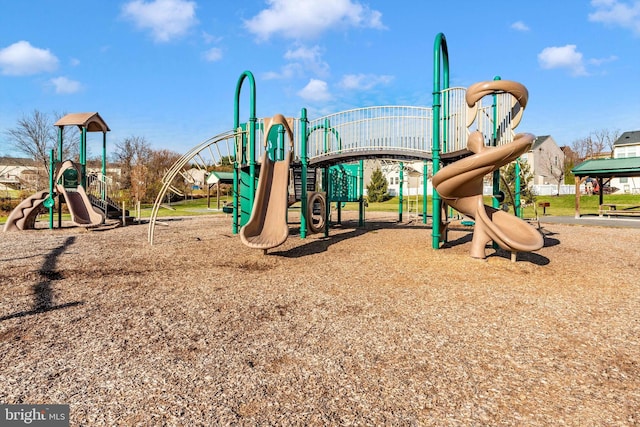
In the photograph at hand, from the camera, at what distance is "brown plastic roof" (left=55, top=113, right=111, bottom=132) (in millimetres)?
16000

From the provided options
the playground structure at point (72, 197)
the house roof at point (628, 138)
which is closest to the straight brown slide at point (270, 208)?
the playground structure at point (72, 197)

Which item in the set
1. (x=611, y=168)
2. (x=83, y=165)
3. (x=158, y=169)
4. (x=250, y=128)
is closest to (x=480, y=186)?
(x=250, y=128)

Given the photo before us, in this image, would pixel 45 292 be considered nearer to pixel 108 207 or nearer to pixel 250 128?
pixel 250 128

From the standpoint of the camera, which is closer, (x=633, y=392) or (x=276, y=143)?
(x=633, y=392)

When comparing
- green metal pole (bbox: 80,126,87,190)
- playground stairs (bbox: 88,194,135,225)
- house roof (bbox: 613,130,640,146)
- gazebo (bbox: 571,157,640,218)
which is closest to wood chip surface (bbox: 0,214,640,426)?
playground stairs (bbox: 88,194,135,225)

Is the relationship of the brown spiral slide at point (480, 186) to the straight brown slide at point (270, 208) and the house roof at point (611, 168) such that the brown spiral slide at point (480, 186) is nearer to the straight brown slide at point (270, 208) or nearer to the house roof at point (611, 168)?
the straight brown slide at point (270, 208)

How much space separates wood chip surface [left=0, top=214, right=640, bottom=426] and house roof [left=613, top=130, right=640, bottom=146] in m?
61.8

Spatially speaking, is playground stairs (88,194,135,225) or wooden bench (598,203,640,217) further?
wooden bench (598,203,640,217)

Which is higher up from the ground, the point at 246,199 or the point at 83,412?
the point at 246,199

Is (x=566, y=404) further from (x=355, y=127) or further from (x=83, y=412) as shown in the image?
(x=355, y=127)

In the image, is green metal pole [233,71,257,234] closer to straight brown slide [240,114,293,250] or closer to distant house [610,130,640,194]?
straight brown slide [240,114,293,250]

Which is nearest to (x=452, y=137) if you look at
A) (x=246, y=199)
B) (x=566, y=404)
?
(x=246, y=199)

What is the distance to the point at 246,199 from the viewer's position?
11750mm

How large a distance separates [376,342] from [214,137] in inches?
330
